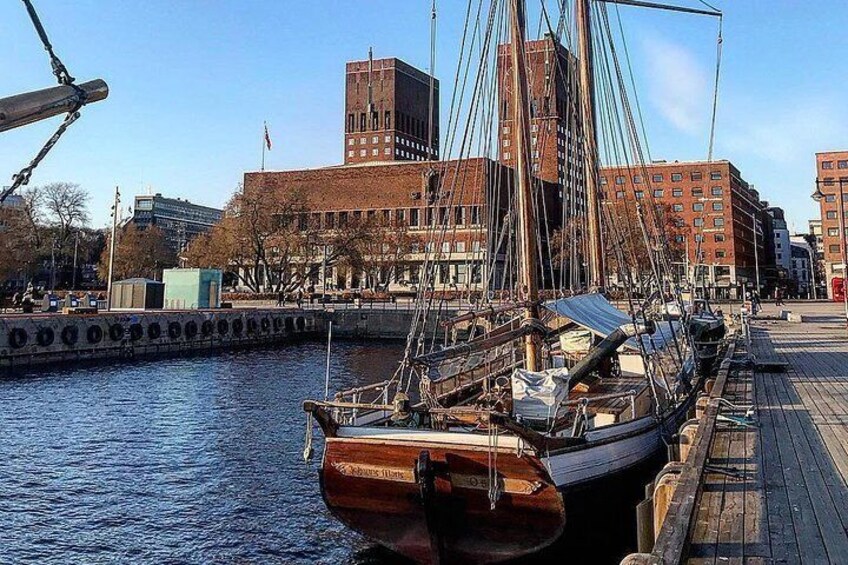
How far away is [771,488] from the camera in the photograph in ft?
26.6

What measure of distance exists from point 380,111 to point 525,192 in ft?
459

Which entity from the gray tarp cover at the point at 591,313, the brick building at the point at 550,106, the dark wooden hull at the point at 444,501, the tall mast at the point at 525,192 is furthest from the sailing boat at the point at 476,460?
the brick building at the point at 550,106

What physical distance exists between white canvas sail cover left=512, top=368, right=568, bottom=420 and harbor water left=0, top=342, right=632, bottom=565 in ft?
7.77

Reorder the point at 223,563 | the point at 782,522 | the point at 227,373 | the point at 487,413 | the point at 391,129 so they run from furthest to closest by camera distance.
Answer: the point at 391,129
the point at 227,373
the point at 223,563
the point at 487,413
the point at 782,522

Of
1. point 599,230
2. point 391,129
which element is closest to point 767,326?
point 599,230

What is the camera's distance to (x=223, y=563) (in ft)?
34.7

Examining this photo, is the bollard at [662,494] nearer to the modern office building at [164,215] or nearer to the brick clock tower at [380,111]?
the brick clock tower at [380,111]

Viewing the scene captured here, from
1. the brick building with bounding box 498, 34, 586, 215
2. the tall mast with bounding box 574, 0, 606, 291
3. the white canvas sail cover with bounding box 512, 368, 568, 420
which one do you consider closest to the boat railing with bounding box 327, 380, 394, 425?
the white canvas sail cover with bounding box 512, 368, 568, 420

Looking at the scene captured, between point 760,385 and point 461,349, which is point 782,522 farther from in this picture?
point 760,385

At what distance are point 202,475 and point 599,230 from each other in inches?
571

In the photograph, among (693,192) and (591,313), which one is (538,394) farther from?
(693,192)

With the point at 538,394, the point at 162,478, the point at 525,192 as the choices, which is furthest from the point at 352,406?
the point at 162,478

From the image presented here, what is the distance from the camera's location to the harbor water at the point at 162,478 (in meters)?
11.2

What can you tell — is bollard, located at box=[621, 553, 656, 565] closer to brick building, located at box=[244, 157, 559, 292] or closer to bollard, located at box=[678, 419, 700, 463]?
bollard, located at box=[678, 419, 700, 463]
